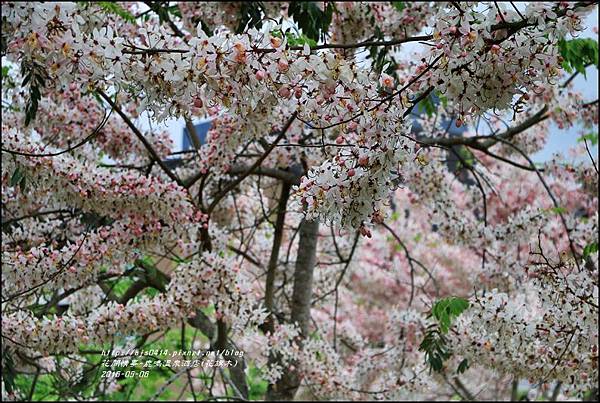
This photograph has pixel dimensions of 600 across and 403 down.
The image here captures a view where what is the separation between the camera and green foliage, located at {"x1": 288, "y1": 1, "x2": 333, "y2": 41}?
7.30 feet

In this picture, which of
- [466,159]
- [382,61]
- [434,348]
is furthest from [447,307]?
[466,159]

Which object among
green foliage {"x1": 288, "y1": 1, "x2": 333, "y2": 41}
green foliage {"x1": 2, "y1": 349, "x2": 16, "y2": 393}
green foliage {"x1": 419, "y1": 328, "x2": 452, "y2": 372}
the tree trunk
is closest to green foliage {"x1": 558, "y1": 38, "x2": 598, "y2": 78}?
green foliage {"x1": 288, "y1": 1, "x2": 333, "y2": 41}

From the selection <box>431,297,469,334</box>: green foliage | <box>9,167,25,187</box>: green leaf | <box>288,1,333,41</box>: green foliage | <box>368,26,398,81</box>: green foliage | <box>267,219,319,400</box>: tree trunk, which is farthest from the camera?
<box>267,219,319,400</box>: tree trunk

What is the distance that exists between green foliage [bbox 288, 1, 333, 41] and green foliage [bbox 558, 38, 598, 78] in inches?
31.9

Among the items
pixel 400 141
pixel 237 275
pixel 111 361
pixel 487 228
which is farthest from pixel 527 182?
pixel 400 141

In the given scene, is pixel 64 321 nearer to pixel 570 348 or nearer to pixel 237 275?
pixel 237 275

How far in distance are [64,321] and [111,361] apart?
9.9 inches

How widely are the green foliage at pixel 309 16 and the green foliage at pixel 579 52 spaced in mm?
811

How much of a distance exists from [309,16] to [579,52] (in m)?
0.95

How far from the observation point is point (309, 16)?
→ 2.27 meters

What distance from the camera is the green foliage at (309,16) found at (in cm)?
222

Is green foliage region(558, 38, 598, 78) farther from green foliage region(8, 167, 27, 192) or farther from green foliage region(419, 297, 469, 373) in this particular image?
green foliage region(8, 167, 27, 192)

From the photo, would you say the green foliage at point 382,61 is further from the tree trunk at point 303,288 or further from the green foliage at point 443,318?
the tree trunk at point 303,288

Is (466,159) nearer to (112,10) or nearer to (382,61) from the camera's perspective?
(112,10)
